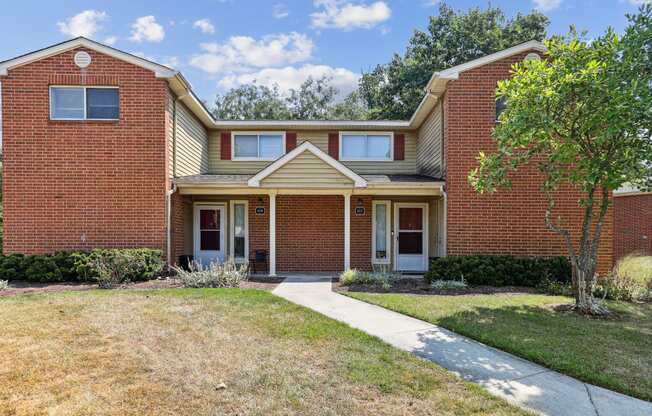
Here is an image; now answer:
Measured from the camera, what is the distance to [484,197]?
10.4 meters

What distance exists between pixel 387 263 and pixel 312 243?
2.71 metres

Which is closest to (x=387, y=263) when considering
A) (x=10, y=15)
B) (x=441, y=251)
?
(x=441, y=251)

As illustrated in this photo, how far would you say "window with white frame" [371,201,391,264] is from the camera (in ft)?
42.4

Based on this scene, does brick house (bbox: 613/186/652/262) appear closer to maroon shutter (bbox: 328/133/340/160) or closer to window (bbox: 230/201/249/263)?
maroon shutter (bbox: 328/133/340/160)

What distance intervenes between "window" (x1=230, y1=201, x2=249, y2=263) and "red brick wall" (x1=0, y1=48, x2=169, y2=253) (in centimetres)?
297

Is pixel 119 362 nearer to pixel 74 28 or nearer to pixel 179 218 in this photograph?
pixel 179 218

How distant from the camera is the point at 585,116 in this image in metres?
6.27

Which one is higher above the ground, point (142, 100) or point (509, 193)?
point (142, 100)

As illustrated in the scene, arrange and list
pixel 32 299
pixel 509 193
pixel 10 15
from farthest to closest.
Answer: pixel 509 193 < pixel 10 15 < pixel 32 299

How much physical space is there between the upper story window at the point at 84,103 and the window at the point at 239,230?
465 centimetres

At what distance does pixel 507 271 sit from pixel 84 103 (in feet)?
40.9

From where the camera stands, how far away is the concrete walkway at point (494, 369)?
135 inches

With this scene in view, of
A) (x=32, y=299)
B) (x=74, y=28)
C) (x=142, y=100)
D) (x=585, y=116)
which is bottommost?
(x=32, y=299)

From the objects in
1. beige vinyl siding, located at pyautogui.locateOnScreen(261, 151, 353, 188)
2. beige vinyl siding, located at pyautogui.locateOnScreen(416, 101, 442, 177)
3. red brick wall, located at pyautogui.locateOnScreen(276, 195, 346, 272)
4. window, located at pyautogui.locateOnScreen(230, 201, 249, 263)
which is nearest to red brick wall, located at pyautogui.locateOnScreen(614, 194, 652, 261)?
beige vinyl siding, located at pyautogui.locateOnScreen(416, 101, 442, 177)
